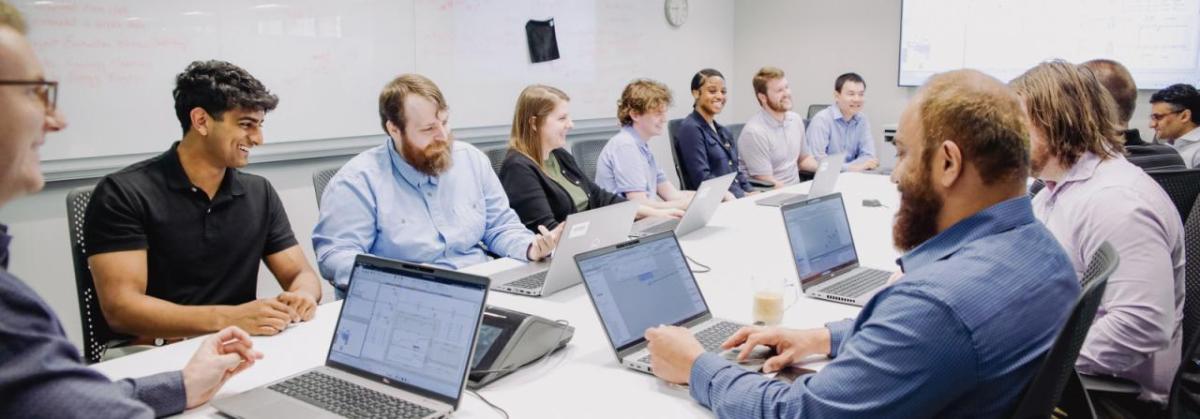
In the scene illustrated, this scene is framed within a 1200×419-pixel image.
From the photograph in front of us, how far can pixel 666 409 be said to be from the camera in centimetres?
142

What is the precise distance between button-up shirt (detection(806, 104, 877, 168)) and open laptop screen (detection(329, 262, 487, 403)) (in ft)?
14.8

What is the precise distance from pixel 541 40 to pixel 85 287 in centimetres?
332

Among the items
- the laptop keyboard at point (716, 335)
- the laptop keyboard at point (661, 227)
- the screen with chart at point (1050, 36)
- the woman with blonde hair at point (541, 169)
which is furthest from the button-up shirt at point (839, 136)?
the laptop keyboard at point (716, 335)

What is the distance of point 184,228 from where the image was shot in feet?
6.91

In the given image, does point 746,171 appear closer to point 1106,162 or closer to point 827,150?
point 827,150

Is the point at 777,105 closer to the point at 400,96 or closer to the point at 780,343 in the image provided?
the point at 400,96

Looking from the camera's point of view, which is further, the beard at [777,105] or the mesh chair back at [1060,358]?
the beard at [777,105]

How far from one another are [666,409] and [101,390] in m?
0.83

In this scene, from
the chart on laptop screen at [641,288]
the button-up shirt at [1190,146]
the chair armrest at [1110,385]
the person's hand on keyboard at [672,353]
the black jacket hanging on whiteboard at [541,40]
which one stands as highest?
the black jacket hanging on whiteboard at [541,40]

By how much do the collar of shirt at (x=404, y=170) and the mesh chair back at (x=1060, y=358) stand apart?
1.88m

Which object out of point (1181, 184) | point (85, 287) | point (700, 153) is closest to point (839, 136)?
point (700, 153)

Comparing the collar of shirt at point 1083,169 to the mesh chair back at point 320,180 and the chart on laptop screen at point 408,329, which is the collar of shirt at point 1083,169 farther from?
the mesh chair back at point 320,180

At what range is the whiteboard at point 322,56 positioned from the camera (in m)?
3.10

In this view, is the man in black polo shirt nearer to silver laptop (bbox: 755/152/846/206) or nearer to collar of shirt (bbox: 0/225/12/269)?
collar of shirt (bbox: 0/225/12/269)
